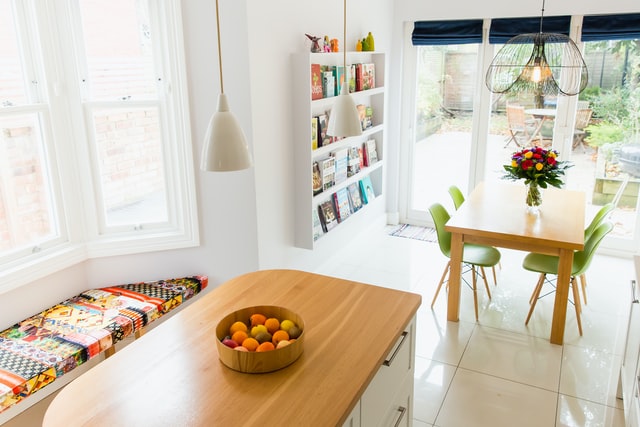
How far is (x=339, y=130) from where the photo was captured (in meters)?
2.83

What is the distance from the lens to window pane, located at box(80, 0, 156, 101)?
3.28 m

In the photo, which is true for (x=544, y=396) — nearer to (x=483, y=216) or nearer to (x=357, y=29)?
(x=483, y=216)

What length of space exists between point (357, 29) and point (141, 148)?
2.44 metres

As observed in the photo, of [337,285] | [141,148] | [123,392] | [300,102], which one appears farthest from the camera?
[300,102]

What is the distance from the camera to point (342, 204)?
4.84 m

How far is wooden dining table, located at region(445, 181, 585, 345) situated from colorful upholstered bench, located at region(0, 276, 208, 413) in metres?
1.87

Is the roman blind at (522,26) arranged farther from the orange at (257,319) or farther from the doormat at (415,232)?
the orange at (257,319)

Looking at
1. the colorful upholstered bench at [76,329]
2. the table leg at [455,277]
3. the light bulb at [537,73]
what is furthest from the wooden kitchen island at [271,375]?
the light bulb at [537,73]

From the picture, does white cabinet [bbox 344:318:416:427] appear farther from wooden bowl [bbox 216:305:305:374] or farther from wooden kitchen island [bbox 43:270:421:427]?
wooden bowl [bbox 216:305:305:374]

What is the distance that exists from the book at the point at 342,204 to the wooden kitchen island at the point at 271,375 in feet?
7.14

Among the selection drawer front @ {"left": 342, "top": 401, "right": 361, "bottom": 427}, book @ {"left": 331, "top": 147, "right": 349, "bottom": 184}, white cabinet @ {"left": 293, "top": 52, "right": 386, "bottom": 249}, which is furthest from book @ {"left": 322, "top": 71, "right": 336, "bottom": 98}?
drawer front @ {"left": 342, "top": 401, "right": 361, "bottom": 427}

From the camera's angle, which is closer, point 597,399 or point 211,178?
point 597,399

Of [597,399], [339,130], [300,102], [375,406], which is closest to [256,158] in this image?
[300,102]

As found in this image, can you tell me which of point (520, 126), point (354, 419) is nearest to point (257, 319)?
point (354, 419)
